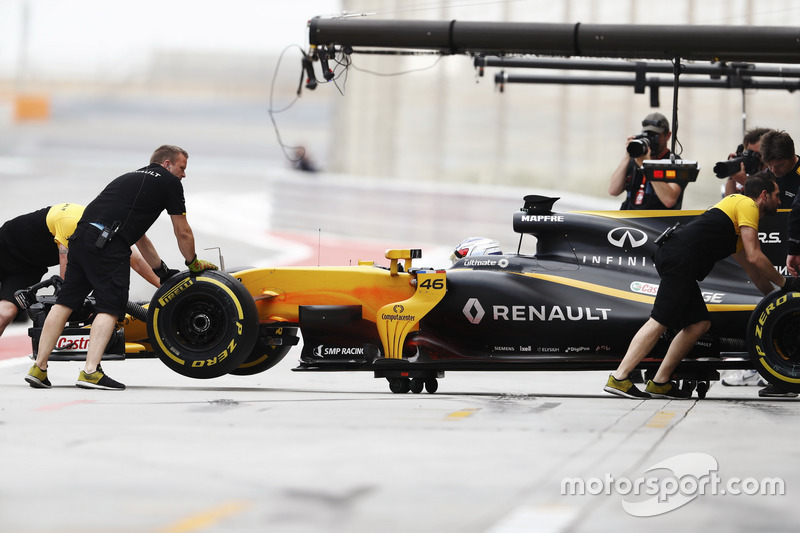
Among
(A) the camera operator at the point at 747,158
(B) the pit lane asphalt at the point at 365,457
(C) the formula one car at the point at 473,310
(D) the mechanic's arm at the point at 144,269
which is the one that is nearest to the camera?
(B) the pit lane asphalt at the point at 365,457

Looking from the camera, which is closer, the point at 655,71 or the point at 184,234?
the point at 184,234

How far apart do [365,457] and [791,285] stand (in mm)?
3476

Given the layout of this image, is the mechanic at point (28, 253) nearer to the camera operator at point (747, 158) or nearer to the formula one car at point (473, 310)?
the formula one car at point (473, 310)

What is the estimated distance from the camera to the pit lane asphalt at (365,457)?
4199 millimetres

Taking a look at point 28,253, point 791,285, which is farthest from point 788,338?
point 28,253

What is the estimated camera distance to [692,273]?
7.66 meters

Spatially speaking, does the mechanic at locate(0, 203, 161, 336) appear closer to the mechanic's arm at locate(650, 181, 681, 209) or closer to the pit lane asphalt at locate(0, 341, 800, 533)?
the pit lane asphalt at locate(0, 341, 800, 533)

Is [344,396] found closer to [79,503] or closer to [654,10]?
[79,503]

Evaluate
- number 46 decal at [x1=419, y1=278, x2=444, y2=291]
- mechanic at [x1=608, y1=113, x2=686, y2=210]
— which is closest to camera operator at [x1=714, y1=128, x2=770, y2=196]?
mechanic at [x1=608, y1=113, x2=686, y2=210]

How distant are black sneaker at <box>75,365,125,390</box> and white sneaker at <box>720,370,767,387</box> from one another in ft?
15.4

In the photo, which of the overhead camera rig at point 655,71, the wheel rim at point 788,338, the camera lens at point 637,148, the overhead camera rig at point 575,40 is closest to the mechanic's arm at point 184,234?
the overhead camera rig at point 575,40

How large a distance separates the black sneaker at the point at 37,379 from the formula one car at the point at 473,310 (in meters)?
0.43

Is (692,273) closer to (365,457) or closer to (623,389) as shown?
(623,389)

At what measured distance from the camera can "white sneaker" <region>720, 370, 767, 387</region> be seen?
964 cm
